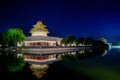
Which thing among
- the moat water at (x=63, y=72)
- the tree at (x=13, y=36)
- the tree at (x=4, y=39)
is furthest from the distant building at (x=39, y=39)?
the moat water at (x=63, y=72)

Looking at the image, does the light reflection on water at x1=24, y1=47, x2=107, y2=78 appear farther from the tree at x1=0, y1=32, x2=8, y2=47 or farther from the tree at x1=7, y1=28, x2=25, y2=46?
the tree at x1=0, y1=32, x2=8, y2=47

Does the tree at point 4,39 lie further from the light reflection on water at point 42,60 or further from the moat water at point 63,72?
the moat water at point 63,72

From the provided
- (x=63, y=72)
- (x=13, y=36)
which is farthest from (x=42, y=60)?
(x=13, y=36)

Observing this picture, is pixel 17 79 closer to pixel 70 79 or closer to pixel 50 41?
pixel 70 79

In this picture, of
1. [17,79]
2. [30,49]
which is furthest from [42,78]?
[30,49]

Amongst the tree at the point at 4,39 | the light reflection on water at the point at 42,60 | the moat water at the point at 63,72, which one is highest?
the tree at the point at 4,39

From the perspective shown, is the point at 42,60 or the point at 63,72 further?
the point at 42,60

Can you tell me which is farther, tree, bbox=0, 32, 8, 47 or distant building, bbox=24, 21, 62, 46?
distant building, bbox=24, 21, 62, 46

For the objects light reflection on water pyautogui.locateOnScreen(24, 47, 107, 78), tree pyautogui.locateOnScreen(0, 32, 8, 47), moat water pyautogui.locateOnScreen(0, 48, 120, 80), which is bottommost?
moat water pyautogui.locateOnScreen(0, 48, 120, 80)

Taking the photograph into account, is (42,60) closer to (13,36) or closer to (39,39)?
(13,36)

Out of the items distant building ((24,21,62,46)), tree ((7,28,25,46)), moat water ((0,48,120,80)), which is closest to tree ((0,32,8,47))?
tree ((7,28,25,46))

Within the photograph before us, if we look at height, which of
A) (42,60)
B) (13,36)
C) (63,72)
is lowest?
(63,72)

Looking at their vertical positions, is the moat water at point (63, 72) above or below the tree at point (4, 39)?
below

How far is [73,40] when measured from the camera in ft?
208
